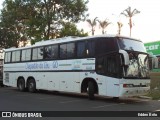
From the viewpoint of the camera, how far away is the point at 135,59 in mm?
18500

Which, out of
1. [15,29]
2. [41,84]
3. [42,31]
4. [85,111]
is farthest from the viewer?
[15,29]

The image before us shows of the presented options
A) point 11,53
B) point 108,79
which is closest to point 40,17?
point 11,53

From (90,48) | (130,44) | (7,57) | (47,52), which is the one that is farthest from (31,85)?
(130,44)

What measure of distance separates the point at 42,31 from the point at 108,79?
17382mm

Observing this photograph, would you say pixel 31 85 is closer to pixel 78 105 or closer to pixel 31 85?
pixel 31 85

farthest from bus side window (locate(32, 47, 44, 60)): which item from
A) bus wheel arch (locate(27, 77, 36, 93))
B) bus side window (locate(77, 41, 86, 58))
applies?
bus side window (locate(77, 41, 86, 58))

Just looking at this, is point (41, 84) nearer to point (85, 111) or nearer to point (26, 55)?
point (26, 55)

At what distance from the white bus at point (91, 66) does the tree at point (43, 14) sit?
30.7ft

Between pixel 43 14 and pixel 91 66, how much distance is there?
1654 centimetres

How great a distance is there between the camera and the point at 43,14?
3488 centimetres

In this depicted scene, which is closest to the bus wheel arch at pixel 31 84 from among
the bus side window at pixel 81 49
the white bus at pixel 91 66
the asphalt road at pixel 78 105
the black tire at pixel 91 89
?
the white bus at pixel 91 66

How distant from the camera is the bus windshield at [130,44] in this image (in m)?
18.4

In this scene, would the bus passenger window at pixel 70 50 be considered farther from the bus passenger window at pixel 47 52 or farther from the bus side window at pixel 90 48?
the bus passenger window at pixel 47 52

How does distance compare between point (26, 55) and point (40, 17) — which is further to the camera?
point (40, 17)
